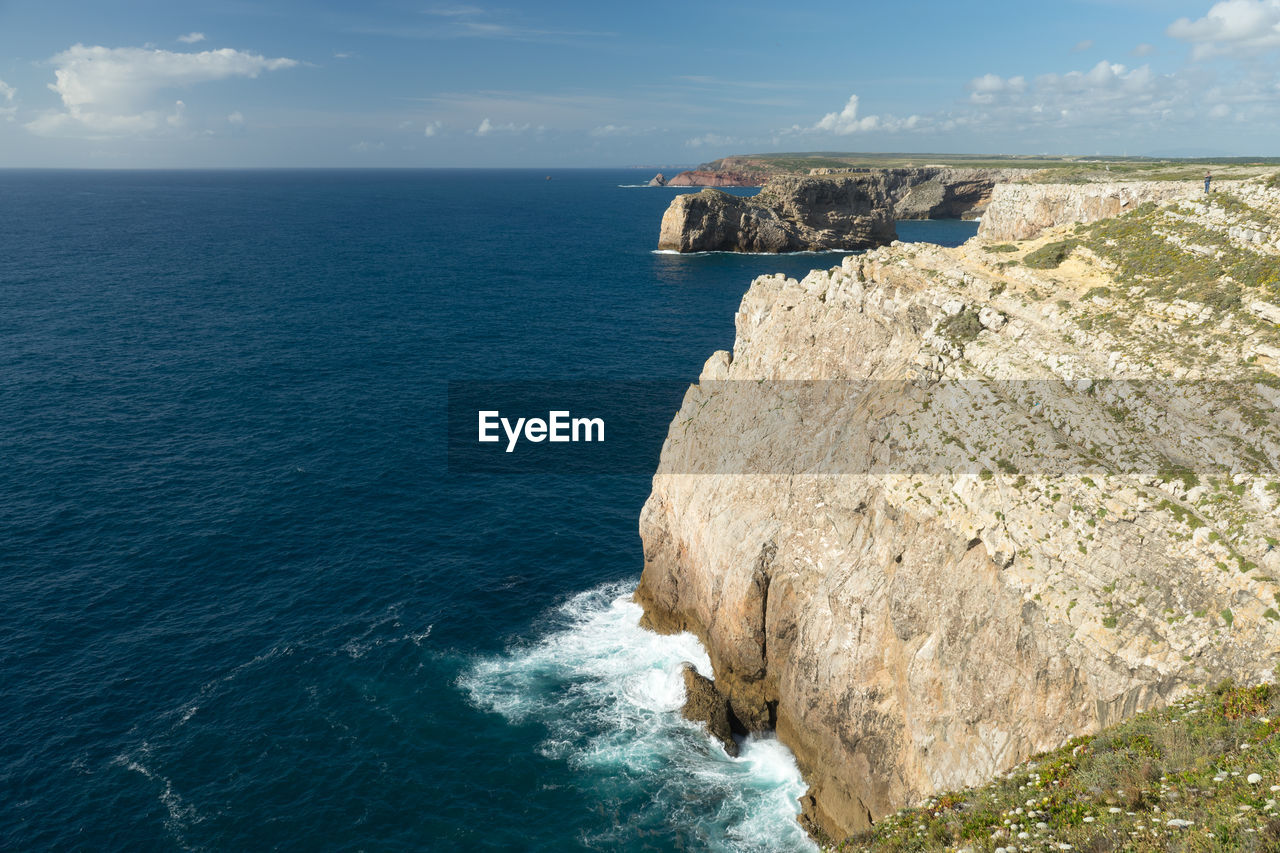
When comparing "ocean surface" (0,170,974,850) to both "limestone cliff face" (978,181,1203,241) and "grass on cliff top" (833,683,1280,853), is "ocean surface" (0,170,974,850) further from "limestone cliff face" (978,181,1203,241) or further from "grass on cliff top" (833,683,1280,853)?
"limestone cliff face" (978,181,1203,241)

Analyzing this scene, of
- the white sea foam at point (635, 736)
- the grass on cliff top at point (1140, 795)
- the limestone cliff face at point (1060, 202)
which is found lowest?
the white sea foam at point (635, 736)

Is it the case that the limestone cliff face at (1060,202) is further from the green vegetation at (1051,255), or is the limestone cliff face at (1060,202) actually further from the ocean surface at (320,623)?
the ocean surface at (320,623)

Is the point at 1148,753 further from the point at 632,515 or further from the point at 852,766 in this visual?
the point at 632,515

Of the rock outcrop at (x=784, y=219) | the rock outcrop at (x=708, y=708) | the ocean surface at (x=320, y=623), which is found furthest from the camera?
the rock outcrop at (x=784, y=219)

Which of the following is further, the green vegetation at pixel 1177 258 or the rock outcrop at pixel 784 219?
the rock outcrop at pixel 784 219

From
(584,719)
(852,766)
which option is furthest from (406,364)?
(852,766)

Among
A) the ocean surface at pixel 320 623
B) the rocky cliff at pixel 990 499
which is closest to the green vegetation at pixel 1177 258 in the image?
the rocky cliff at pixel 990 499

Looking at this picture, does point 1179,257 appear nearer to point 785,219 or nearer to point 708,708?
point 708,708
